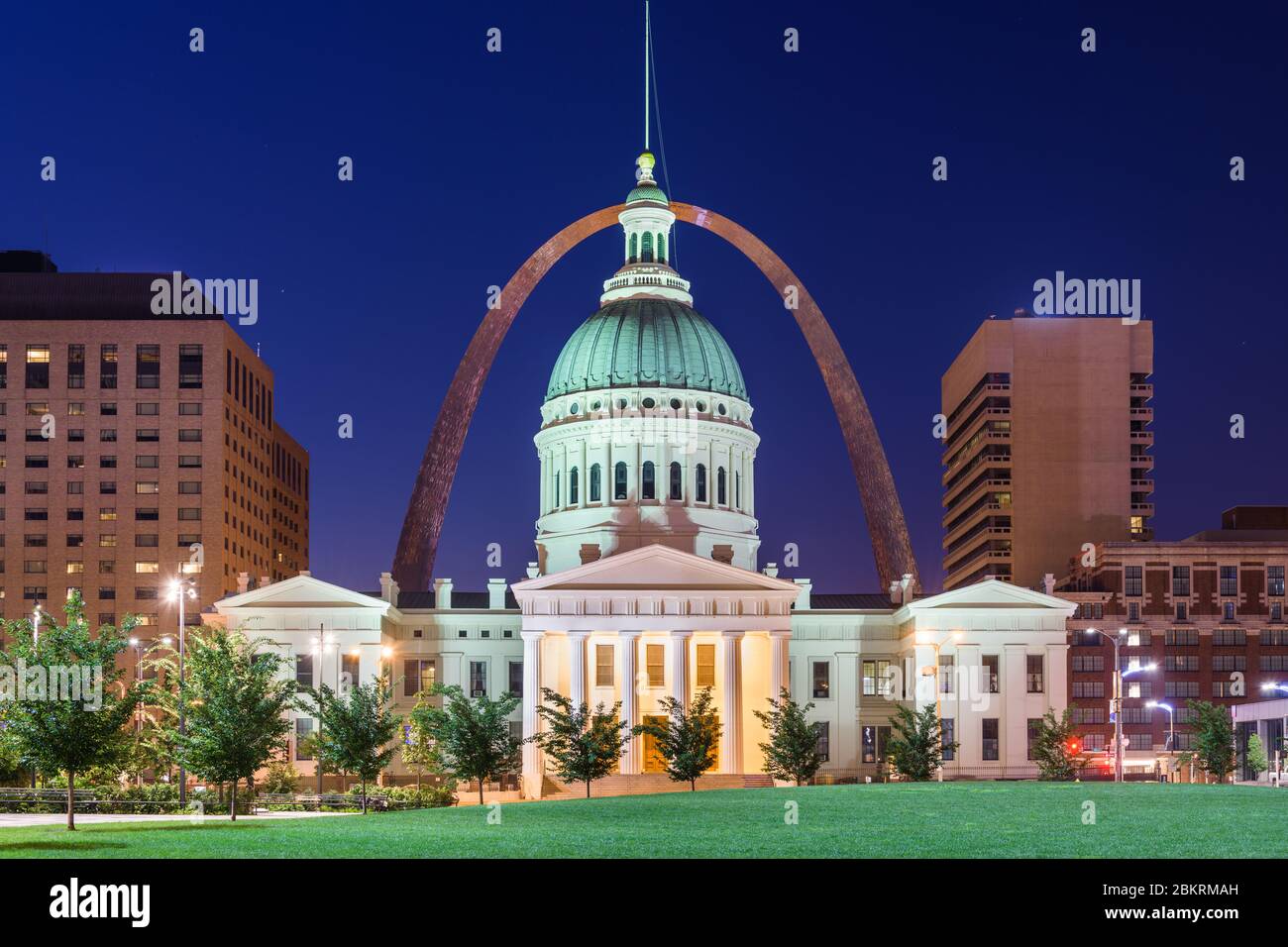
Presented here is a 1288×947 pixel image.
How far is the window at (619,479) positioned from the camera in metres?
130

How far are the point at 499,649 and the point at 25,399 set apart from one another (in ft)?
251

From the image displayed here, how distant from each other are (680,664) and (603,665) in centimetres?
584

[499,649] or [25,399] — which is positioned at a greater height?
[25,399]

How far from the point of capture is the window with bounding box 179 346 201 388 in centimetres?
17275

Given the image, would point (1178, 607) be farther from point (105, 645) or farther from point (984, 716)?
point (105, 645)

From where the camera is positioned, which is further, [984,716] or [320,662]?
[984,716]

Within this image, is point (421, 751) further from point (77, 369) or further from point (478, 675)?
point (77, 369)

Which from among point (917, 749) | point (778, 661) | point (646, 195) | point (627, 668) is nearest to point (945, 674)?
point (778, 661)

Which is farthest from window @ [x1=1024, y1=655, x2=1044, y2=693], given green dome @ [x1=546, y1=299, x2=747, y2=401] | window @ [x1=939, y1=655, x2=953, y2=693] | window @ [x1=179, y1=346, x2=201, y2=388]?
window @ [x1=179, y1=346, x2=201, y2=388]

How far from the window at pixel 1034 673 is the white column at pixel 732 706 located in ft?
60.8

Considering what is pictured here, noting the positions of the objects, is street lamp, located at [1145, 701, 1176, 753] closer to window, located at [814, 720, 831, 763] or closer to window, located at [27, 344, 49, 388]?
window, located at [814, 720, 831, 763]
